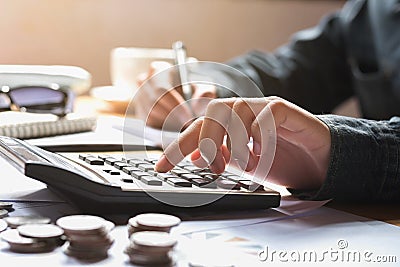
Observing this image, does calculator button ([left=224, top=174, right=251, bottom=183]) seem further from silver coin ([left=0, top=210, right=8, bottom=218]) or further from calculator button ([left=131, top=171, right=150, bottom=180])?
silver coin ([left=0, top=210, right=8, bottom=218])

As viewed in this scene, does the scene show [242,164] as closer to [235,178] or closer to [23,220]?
[235,178]

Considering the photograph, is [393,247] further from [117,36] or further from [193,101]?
[117,36]

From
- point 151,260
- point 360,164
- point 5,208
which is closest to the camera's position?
point 151,260

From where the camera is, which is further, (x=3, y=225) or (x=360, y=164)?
(x=360, y=164)

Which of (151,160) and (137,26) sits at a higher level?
(137,26)

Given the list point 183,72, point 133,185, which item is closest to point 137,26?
point 183,72

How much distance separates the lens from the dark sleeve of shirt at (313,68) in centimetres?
130

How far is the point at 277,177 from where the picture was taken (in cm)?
62

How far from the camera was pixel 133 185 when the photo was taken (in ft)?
1.69

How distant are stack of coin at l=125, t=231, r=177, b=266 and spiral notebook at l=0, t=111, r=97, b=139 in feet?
1.49

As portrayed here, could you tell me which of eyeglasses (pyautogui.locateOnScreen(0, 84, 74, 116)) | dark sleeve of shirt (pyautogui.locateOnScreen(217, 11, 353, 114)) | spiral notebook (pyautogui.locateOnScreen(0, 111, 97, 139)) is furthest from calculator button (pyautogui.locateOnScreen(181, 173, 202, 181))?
dark sleeve of shirt (pyautogui.locateOnScreen(217, 11, 353, 114))

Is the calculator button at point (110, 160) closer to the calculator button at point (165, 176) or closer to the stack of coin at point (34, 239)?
the calculator button at point (165, 176)

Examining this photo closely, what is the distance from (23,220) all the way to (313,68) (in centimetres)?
97

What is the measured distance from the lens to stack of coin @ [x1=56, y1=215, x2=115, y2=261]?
407 mm
